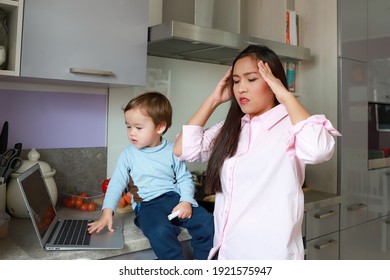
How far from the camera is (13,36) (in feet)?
3.99

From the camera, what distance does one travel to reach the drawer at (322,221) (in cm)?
179

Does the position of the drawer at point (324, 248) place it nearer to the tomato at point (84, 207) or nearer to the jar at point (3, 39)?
the tomato at point (84, 207)

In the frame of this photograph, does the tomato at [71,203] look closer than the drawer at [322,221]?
Yes

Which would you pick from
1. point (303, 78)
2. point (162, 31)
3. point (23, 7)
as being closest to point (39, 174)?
point (23, 7)

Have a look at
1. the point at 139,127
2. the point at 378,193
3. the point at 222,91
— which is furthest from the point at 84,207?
the point at 378,193

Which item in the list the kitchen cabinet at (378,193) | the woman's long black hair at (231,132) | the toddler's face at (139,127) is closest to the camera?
the woman's long black hair at (231,132)

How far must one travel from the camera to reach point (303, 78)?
218 centimetres

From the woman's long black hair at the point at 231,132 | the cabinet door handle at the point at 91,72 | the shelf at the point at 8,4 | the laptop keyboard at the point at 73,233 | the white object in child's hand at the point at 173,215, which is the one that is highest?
the shelf at the point at 8,4

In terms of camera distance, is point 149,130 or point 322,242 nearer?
point 149,130

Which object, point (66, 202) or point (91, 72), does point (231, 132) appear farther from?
point (66, 202)

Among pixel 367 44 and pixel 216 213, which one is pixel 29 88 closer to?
pixel 216 213

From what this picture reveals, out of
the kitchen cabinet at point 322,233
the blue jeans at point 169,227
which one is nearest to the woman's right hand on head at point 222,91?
the blue jeans at point 169,227

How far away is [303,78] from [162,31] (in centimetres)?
103

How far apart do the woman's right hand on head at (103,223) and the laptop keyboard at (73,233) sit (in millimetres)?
24
